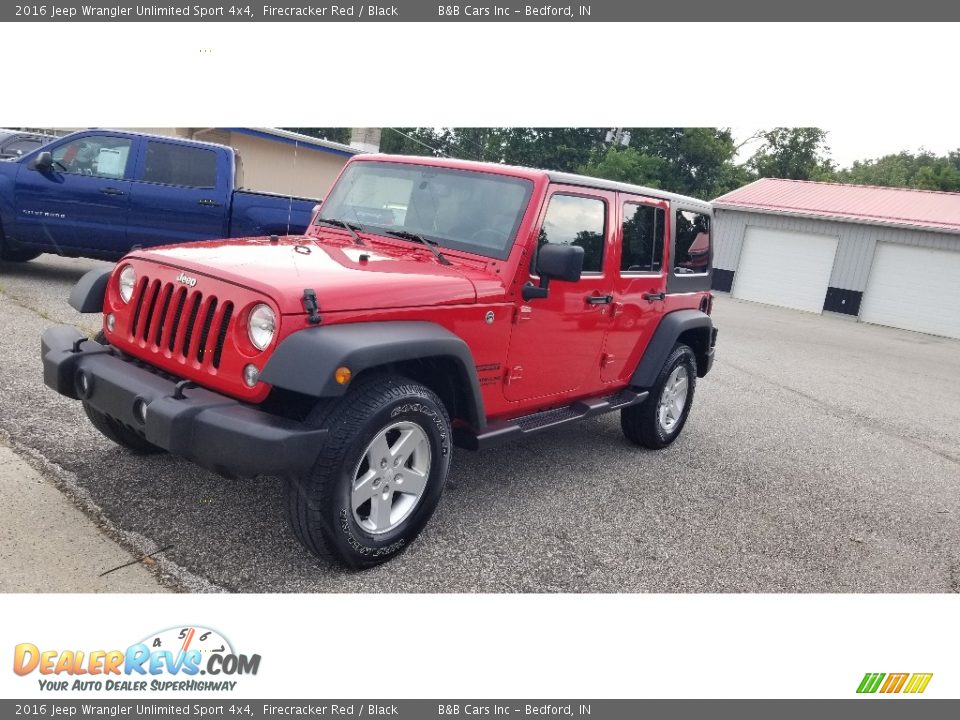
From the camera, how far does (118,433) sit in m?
4.13

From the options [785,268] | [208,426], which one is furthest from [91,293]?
[785,268]

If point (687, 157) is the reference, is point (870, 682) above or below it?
below

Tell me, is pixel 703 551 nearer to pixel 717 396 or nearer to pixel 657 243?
pixel 657 243

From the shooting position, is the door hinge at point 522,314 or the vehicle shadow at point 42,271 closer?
the door hinge at point 522,314

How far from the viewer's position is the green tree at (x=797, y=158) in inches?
1852

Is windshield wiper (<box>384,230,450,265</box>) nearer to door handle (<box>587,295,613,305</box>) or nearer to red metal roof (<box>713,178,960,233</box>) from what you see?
door handle (<box>587,295,613,305</box>)

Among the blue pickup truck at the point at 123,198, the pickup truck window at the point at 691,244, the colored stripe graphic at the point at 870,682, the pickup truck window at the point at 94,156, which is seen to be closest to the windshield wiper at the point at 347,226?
the pickup truck window at the point at 691,244

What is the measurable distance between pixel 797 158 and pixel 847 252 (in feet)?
95.3

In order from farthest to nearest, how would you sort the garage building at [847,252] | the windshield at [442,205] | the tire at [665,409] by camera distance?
the garage building at [847,252], the tire at [665,409], the windshield at [442,205]

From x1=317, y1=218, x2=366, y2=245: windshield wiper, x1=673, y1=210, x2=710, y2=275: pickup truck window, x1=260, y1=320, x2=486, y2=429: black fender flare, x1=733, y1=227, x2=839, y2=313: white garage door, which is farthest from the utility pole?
x1=260, y1=320, x2=486, y2=429: black fender flare

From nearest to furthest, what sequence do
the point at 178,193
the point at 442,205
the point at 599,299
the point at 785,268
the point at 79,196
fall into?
the point at 442,205 → the point at 599,299 → the point at 79,196 → the point at 178,193 → the point at 785,268

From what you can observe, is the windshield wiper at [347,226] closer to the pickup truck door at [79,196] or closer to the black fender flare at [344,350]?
the black fender flare at [344,350]

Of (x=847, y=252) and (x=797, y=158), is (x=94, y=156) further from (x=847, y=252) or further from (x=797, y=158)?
(x=797, y=158)

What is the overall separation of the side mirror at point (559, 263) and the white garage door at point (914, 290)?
19922 mm
